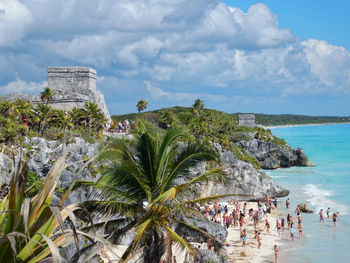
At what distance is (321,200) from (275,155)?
2990 cm

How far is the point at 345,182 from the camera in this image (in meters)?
52.8

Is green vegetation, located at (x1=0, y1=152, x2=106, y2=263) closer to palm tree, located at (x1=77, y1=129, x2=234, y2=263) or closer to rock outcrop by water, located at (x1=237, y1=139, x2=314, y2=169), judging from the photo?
palm tree, located at (x1=77, y1=129, x2=234, y2=263)

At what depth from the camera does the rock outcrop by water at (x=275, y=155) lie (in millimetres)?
68438

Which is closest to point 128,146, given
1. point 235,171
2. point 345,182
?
point 235,171

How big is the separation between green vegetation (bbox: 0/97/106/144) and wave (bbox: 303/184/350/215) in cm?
2143

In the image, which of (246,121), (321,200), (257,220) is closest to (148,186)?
(257,220)

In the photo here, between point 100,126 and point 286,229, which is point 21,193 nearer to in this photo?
point 286,229

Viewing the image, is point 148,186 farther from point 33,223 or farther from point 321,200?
point 321,200

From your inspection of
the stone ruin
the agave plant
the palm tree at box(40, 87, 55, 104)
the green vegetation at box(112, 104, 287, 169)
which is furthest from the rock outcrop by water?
the agave plant

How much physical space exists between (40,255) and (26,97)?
35279mm

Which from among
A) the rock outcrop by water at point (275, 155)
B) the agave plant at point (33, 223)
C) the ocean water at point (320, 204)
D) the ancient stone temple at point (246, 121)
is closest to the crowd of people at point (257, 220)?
the ocean water at point (320, 204)

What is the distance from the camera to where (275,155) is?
228 feet

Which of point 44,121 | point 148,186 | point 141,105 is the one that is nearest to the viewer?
point 148,186

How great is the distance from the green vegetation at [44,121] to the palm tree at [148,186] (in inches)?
669
